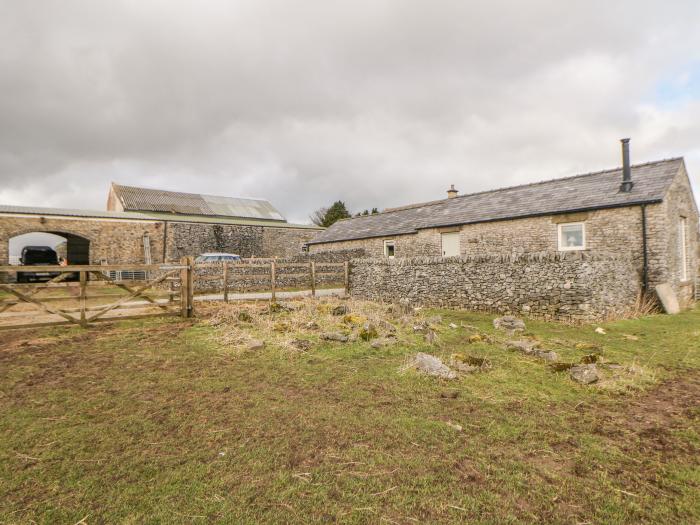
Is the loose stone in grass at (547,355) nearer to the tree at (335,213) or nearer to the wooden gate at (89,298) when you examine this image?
the wooden gate at (89,298)

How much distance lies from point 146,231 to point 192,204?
14.0m

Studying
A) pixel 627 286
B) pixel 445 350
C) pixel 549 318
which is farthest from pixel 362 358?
pixel 627 286

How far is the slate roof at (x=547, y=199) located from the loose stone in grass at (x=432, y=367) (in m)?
11.9

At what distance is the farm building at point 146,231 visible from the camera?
2117 centimetres

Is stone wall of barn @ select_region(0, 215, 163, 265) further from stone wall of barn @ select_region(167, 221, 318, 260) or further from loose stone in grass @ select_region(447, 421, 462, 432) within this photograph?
loose stone in grass @ select_region(447, 421, 462, 432)

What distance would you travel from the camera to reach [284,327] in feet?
28.6

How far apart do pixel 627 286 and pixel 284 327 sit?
11.4m

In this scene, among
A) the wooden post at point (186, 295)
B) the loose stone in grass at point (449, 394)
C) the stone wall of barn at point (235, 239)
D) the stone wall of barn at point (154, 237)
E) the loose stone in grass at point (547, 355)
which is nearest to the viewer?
the loose stone in grass at point (449, 394)

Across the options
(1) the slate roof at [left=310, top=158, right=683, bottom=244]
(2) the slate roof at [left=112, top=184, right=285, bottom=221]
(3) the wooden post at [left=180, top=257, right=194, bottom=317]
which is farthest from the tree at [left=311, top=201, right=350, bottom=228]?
(3) the wooden post at [left=180, top=257, right=194, bottom=317]

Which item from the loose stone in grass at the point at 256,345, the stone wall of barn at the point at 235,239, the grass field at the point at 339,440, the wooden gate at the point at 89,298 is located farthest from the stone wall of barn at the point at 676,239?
the stone wall of barn at the point at 235,239

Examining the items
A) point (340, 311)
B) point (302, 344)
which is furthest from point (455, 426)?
point (340, 311)

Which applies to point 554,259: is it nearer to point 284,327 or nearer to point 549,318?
point 549,318

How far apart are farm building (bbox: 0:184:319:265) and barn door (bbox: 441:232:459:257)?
17.1 metres

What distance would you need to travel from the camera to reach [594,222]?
13820 mm
